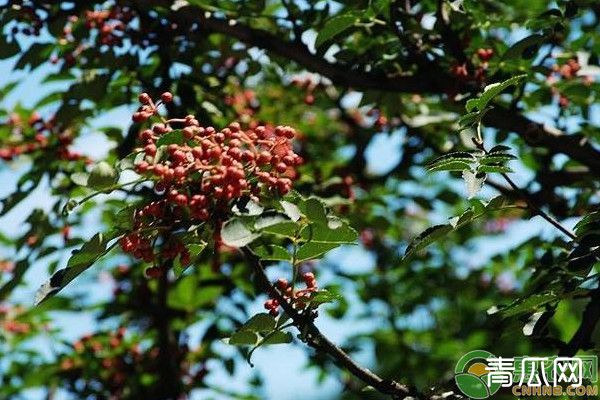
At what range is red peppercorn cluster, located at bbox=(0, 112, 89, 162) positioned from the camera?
13.6 ft

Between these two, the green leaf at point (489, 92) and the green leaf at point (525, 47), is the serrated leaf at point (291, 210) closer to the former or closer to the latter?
the green leaf at point (489, 92)

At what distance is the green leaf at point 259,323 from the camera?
2154 mm

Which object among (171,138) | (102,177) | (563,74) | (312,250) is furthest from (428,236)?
(563,74)

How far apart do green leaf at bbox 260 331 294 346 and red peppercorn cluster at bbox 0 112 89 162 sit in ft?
6.89

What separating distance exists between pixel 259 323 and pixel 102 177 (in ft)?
1.81

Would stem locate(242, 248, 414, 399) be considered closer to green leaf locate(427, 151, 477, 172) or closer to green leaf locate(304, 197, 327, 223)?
green leaf locate(304, 197, 327, 223)

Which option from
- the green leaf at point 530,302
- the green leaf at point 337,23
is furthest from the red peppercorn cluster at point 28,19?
the green leaf at point 530,302

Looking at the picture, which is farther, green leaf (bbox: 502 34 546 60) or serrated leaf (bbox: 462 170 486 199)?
green leaf (bbox: 502 34 546 60)

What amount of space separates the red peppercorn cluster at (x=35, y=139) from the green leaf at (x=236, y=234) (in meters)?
2.26

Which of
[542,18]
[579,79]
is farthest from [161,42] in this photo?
[579,79]

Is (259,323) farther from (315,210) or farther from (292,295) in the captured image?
(315,210)

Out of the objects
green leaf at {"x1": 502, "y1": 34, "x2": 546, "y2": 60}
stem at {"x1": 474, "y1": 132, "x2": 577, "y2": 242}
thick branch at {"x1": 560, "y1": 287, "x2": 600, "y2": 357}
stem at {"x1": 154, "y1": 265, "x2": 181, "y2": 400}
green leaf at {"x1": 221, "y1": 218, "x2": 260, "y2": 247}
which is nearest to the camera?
green leaf at {"x1": 221, "y1": 218, "x2": 260, "y2": 247}

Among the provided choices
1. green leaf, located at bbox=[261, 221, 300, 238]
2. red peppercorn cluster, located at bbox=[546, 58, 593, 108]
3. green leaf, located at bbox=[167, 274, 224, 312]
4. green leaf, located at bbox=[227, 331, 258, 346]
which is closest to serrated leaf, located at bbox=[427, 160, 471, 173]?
green leaf, located at bbox=[261, 221, 300, 238]

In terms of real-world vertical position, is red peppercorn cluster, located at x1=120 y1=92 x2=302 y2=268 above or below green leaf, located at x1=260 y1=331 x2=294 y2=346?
above
